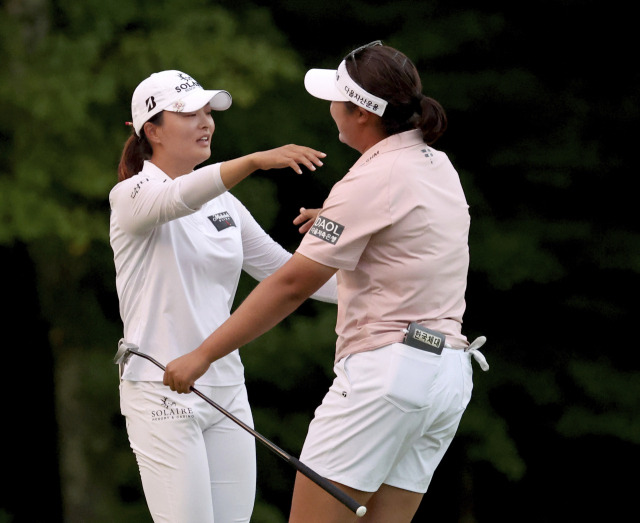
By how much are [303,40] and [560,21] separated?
1.86 m

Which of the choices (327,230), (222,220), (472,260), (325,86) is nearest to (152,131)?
(222,220)

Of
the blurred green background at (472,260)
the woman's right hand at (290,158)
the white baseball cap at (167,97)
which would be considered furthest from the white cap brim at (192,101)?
the blurred green background at (472,260)

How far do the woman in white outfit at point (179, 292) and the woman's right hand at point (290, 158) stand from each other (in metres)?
0.02

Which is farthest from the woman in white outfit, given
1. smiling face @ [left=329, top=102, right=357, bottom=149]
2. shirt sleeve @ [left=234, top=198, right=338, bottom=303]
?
smiling face @ [left=329, top=102, right=357, bottom=149]

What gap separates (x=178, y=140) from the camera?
3.64m

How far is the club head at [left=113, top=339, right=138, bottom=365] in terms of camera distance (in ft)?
11.3

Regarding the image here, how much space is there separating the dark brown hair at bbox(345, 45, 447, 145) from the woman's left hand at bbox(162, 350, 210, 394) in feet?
2.44

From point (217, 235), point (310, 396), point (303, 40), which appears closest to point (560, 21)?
point (303, 40)

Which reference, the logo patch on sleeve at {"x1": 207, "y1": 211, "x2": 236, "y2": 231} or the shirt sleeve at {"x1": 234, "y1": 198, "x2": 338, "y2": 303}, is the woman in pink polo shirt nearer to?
the logo patch on sleeve at {"x1": 207, "y1": 211, "x2": 236, "y2": 231}

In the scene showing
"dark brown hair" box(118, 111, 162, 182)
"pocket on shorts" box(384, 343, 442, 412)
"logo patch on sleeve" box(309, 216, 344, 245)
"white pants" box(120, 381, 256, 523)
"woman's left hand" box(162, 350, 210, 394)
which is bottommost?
"white pants" box(120, 381, 256, 523)

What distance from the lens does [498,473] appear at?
9.21m

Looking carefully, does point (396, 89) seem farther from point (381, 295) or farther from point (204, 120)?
point (204, 120)

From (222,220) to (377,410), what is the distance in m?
1.00

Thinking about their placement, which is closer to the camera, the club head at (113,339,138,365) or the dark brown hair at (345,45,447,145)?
the dark brown hair at (345,45,447,145)
